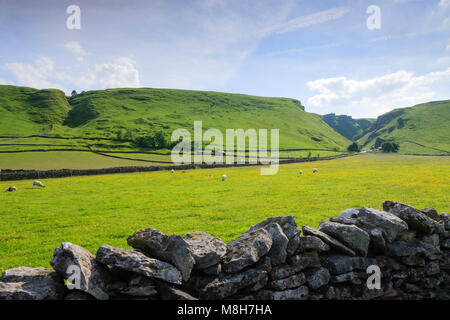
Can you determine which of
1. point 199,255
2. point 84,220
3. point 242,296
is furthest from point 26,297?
point 84,220

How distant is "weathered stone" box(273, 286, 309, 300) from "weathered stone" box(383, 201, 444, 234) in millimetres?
3930

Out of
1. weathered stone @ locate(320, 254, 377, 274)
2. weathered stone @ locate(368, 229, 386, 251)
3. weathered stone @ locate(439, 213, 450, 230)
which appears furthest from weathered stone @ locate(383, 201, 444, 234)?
weathered stone @ locate(320, 254, 377, 274)

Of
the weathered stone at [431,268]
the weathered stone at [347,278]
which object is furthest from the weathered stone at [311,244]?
the weathered stone at [431,268]

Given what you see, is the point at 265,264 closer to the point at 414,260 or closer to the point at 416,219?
the point at 414,260

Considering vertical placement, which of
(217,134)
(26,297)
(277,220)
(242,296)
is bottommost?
(242,296)

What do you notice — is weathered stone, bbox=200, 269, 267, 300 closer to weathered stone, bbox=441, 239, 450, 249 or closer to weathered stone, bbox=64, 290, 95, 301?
weathered stone, bbox=64, 290, 95, 301

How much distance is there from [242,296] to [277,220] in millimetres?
2280

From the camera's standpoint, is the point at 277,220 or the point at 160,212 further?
the point at 160,212

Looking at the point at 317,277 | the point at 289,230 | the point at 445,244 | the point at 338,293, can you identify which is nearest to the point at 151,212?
the point at 289,230

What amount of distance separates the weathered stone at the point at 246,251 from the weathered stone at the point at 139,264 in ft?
3.99

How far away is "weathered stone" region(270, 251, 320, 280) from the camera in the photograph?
616cm

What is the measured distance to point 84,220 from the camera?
15.2 m

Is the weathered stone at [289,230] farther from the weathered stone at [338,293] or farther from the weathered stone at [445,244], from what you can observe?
the weathered stone at [445,244]
